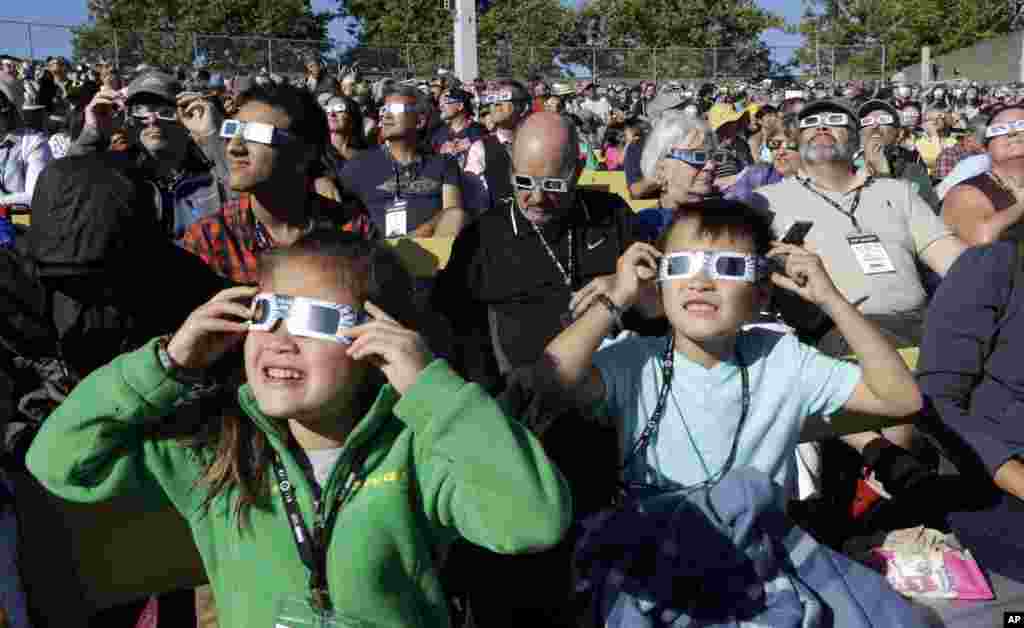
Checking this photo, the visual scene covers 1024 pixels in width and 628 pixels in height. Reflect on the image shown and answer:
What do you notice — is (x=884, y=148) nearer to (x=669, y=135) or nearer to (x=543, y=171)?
(x=669, y=135)

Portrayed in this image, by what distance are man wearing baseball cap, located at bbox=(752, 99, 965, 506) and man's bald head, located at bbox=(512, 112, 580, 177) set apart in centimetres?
112

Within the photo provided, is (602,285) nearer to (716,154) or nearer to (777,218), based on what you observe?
(716,154)

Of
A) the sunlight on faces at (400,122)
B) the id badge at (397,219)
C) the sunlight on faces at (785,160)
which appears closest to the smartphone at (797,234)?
the id badge at (397,219)

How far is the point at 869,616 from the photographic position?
7.64 ft

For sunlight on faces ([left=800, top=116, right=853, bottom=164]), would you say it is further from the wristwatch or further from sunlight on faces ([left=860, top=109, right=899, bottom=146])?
the wristwatch

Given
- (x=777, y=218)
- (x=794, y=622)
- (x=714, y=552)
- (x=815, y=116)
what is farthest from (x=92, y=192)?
(x=815, y=116)

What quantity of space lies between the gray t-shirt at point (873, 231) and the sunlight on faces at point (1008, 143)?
24.7 inches

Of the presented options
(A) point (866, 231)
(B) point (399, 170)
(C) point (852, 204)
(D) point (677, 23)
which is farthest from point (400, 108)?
(D) point (677, 23)

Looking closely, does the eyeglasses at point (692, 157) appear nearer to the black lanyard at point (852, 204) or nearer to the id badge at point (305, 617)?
the black lanyard at point (852, 204)

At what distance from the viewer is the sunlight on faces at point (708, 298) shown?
2.52 m

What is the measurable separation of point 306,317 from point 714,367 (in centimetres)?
120

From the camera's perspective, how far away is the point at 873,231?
15.2ft

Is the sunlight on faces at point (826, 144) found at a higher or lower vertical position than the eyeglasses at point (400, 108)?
lower

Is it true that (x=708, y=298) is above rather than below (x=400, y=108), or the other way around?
A: below
